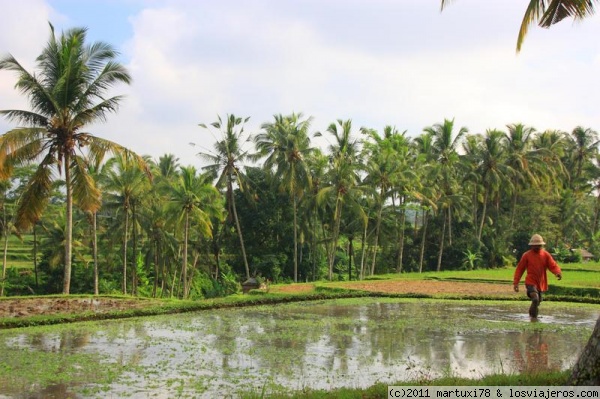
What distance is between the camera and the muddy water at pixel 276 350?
747 cm

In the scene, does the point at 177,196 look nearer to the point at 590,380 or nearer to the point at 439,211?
the point at 439,211

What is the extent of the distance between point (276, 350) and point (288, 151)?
25165 millimetres

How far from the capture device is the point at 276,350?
9.73 m

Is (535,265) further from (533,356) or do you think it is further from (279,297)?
(279,297)

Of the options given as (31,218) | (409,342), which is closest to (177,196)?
(31,218)

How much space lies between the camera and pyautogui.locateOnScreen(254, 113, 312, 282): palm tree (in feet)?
112

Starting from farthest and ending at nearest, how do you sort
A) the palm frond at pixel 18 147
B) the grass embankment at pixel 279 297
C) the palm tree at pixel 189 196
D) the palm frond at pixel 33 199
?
the palm tree at pixel 189 196 → the palm frond at pixel 33 199 → the palm frond at pixel 18 147 → the grass embankment at pixel 279 297

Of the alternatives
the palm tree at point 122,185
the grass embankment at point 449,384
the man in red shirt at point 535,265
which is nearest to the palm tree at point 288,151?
the palm tree at point 122,185

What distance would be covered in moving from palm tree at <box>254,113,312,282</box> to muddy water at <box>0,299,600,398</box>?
64.9 feet

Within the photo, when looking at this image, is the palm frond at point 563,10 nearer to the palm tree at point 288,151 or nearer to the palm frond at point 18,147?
the palm frond at point 18,147

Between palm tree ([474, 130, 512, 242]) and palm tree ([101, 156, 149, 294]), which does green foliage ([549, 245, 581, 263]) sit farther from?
palm tree ([101, 156, 149, 294])

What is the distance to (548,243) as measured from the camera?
4400 cm

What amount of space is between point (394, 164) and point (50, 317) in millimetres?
23262

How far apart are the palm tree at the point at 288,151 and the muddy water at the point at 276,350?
779 inches
